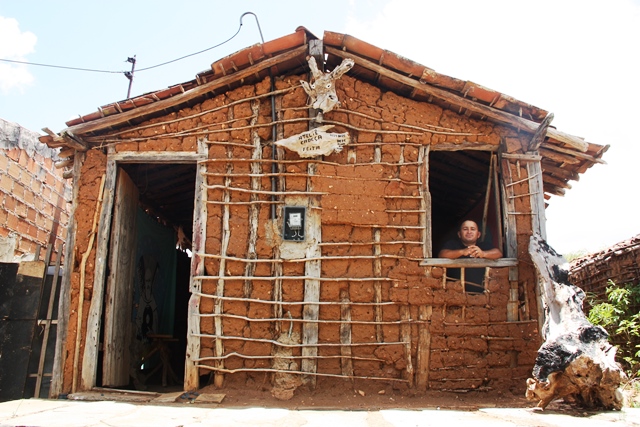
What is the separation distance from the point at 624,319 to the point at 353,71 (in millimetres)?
6114

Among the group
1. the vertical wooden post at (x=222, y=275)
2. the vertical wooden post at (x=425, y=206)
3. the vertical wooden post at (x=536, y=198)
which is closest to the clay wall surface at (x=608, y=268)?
the vertical wooden post at (x=536, y=198)

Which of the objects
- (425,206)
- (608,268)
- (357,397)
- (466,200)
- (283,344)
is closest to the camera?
(357,397)

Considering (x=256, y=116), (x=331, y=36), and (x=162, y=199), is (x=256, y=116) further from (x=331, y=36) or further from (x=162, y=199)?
(x=162, y=199)

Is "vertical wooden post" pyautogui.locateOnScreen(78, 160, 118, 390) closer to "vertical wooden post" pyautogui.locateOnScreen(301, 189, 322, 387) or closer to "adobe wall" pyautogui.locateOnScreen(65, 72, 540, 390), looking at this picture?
"adobe wall" pyautogui.locateOnScreen(65, 72, 540, 390)

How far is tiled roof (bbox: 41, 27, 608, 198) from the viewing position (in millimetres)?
6605

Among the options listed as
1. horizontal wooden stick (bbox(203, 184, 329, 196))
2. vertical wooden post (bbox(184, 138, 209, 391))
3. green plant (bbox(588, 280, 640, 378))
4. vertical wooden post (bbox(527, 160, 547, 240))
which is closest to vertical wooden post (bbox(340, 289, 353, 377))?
horizontal wooden stick (bbox(203, 184, 329, 196))

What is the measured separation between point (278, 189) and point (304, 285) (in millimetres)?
1197

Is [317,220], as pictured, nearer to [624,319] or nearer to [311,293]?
[311,293]

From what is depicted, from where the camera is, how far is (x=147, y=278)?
8.90 meters

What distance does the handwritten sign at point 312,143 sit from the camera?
6590mm

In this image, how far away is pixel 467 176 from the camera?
8.64 m

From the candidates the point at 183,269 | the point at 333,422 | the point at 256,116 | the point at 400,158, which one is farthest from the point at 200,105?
the point at 183,269

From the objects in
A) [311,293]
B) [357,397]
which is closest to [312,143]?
[311,293]

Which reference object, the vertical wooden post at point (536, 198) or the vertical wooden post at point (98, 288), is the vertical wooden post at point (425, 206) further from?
the vertical wooden post at point (98, 288)
